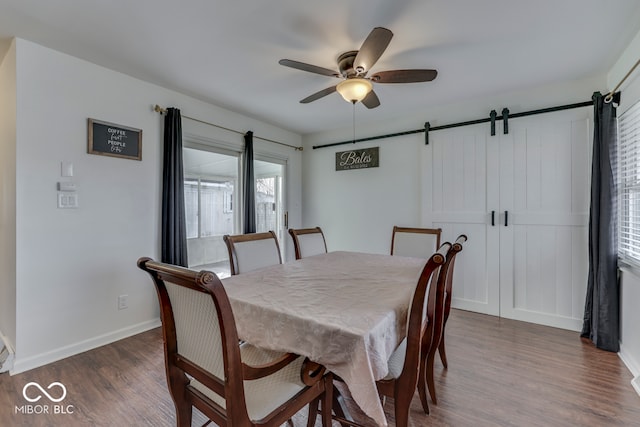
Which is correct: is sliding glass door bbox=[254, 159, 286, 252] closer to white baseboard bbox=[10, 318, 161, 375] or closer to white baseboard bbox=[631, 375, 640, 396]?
white baseboard bbox=[10, 318, 161, 375]

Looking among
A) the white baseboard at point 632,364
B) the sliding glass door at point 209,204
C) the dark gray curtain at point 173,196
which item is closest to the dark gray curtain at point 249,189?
the sliding glass door at point 209,204

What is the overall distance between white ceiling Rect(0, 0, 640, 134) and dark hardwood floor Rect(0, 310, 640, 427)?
2.38 m

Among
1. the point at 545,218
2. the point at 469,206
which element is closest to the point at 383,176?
the point at 469,206

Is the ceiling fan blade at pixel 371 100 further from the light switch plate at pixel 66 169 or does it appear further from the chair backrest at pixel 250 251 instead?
the light switch plate at pixel 66 169

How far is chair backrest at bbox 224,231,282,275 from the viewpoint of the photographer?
7.25 ft

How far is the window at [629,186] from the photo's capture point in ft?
6.96

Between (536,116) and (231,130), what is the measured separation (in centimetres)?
341

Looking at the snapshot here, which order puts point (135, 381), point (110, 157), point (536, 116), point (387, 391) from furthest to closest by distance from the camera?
point (536, 116), point (110, 157), point (135, 381), point (387, 391)

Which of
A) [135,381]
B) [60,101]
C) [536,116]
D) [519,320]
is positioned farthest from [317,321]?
[536,116]

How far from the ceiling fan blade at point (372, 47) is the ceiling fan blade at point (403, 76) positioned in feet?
0.45

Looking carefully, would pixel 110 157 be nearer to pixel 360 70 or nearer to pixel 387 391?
pixel 360 70

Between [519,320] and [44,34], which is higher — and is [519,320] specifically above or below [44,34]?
below

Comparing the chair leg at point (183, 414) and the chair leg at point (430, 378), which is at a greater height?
the chair leg at point (183, 414)

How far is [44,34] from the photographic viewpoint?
2.04 metres
